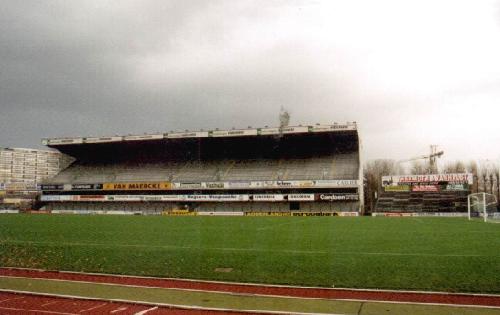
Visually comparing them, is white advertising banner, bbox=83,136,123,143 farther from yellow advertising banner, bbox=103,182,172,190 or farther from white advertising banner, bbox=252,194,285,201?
white advertising banner, bbox=252,194,285,201

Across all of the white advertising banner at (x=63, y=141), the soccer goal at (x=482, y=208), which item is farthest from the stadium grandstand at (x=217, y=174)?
the soccer goal at (x=482, y=208)

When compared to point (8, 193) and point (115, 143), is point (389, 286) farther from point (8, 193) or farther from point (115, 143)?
point (8, 193)

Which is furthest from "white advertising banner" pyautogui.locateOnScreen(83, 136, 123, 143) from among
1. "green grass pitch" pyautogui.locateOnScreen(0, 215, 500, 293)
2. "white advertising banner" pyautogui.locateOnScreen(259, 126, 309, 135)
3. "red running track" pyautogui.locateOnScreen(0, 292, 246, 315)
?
"red running track" pyautogui.locateOnScreen(0, 292, 246, 315)

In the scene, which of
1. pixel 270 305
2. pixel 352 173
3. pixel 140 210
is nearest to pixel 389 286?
pixel 270 305

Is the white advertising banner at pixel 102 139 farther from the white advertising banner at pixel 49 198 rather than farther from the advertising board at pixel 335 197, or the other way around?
the advertising board at pixel 335 197

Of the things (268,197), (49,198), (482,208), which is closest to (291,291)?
(482,208)

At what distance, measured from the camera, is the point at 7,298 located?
9641 mm

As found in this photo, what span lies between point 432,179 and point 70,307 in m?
62.3

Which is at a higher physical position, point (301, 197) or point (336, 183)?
point (336, 183)

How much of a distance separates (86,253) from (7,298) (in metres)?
7.14

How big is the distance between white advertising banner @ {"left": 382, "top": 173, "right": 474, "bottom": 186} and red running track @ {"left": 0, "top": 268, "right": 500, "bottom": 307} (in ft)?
191

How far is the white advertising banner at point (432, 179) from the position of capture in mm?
62562

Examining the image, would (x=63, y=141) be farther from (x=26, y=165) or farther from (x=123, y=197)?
(x=26, y=165)

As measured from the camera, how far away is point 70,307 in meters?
8.80
